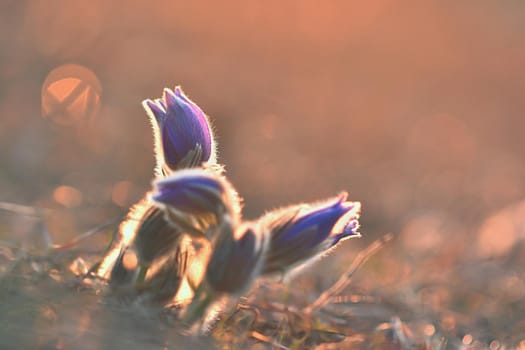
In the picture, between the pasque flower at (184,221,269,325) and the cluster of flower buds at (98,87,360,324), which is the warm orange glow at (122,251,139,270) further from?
the pasque flower at (184,221,269,325)

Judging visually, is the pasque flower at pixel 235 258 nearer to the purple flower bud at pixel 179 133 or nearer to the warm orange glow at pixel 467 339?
the purple flower bud at pixel 179 133

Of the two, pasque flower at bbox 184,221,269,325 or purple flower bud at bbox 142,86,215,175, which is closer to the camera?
pasque flower at bbox 184,221,269,325

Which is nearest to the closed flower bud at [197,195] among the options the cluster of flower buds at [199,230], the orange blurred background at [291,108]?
the cluster of flower buds at [199,230]

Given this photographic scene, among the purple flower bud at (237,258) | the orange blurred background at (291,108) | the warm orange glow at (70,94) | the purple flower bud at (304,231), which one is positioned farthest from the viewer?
the warm orange glow at (70,94)

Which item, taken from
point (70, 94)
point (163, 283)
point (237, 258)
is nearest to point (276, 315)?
point (163, 283)

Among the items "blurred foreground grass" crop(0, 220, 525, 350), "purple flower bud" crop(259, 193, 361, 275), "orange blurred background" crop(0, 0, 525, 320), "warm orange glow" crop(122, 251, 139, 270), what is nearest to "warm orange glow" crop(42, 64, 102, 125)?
"orange blurred background" crop(0, 0, 525, 320)

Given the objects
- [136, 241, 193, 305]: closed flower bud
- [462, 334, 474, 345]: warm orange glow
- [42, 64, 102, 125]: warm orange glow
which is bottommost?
[136, 241, 193, 305]: closed flower bud
